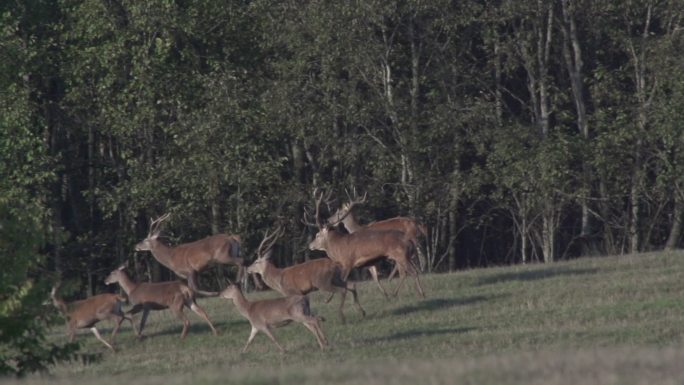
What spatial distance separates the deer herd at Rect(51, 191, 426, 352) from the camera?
57.1ft

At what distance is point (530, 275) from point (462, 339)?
6025 millimetres

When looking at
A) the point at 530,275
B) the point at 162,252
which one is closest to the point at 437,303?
the point at 530,275

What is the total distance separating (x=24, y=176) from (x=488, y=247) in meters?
11.9

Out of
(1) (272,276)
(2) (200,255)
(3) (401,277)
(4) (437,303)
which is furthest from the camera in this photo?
(2) (200,255)

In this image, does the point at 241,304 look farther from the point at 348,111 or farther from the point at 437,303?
the point at 348,111

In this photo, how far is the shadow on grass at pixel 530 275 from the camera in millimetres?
22520

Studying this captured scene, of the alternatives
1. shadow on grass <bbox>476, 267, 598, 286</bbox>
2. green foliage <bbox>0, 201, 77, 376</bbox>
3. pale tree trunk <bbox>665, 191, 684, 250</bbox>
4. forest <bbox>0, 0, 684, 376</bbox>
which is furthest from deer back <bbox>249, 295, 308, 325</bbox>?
pale tree trunk <bbox>665, 191, 684, 250</bbox>

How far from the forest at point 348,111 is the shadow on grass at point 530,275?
586cm

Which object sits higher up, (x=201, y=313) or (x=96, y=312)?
(x=96, y=312)

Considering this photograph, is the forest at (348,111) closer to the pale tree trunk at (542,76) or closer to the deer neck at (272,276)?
the pale tree trunk at (542,76)

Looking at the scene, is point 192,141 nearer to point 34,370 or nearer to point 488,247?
point 488,247

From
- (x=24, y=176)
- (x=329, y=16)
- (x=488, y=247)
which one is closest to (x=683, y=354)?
(x=329, y=16)

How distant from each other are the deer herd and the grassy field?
35 cm

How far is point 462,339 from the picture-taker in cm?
1712
